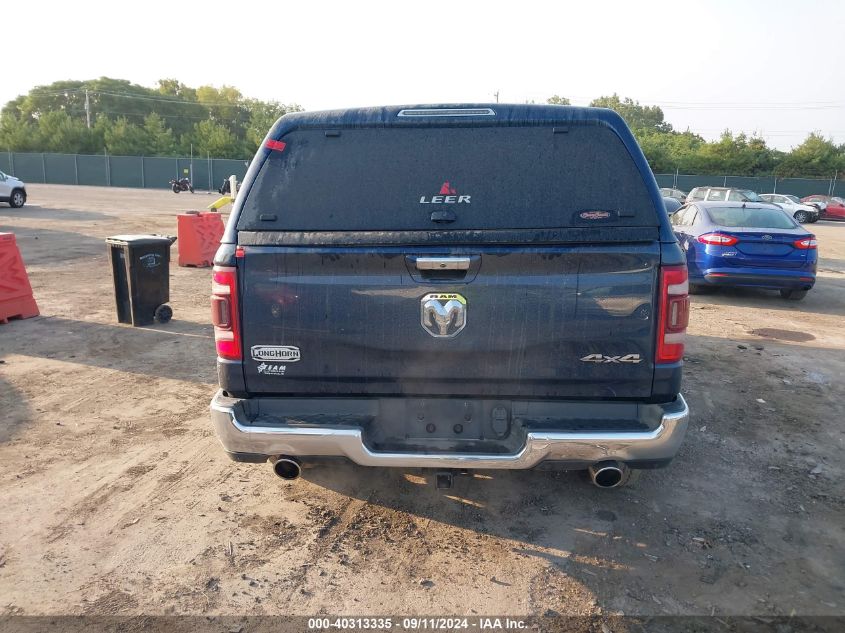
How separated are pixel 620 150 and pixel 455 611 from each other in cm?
244

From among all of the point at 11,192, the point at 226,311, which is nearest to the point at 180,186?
the point at 11,192

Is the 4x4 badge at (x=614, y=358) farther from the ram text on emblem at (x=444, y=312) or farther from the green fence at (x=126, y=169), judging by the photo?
the green fence at (x=126, y=169)

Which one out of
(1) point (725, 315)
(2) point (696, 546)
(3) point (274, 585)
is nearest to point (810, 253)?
(1) point (725, 315)

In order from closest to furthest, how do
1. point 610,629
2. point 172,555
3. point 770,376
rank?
point 610,629
point 172,555
point 770,376

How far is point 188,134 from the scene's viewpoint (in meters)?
69.0

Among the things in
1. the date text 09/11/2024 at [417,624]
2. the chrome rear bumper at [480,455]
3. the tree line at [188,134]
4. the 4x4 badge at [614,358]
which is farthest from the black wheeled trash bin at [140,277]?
the tree line at [188,134]

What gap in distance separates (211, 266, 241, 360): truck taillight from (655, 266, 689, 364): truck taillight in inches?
84.1

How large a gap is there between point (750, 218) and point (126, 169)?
187ft

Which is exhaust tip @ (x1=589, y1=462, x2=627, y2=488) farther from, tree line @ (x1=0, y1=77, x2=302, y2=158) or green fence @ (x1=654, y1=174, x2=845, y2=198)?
tree line @ (x1=0, y1=77, x2=302, y2=158)

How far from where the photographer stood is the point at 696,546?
3.65 m

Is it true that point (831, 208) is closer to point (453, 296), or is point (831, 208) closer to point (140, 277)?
point (140, 277)

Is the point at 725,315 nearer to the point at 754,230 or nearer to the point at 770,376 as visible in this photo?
the point at 754,230

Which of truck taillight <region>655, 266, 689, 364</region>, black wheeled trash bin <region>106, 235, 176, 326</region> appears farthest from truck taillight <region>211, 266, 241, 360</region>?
black wheeled trash bin <region>106, 235, 176, 326</region>

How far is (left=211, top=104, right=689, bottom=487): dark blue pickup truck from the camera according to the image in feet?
10.4
